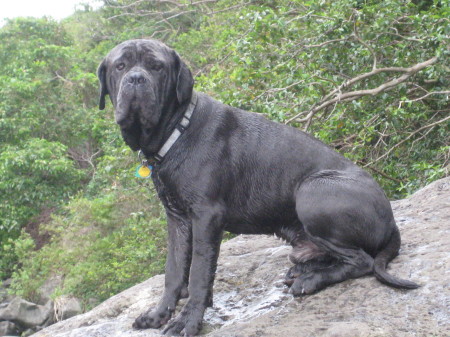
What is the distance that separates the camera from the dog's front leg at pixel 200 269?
358cm

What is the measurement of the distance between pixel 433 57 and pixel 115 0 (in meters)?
16.3

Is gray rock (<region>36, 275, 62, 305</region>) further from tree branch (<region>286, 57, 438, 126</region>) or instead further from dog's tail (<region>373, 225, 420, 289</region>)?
dog's tail (<region>373, 225, 420, 289</region>)

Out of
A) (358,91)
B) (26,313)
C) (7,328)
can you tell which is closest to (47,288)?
(26,313)

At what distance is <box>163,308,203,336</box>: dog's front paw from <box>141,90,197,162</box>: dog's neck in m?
0.98

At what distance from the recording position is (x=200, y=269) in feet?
12.0

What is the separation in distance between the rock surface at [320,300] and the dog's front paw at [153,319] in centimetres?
9

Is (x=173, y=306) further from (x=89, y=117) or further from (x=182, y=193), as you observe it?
(x=89, y=117)

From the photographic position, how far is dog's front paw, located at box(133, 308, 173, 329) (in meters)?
3.82

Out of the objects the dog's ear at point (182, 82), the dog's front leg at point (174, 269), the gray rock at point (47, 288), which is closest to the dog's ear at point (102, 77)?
the dog's ear at point (182, 82)

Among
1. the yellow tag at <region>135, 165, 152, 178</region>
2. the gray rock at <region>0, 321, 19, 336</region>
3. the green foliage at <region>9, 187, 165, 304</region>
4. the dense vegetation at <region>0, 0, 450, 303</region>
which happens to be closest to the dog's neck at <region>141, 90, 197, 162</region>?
the yellow tag at <region>135, 165, 152, 178</region>

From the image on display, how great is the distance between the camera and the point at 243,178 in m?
3.90

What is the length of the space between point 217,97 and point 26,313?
9.46 meters

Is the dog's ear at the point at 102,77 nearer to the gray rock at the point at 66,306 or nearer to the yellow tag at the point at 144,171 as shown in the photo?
the yellow tag at the point at 144,171

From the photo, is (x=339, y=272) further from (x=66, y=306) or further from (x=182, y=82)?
(x=66, y=306)
